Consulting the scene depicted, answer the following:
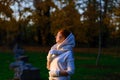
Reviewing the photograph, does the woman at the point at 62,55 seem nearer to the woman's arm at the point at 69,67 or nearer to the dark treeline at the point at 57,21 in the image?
the woman's arm at the point at 69,67

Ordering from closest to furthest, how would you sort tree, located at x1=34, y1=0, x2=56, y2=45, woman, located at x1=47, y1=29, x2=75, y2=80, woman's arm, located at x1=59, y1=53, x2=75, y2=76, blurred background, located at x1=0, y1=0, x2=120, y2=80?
woman's arm, located at x1=59, y1=53, x2=75, y2=76, woman, located at x1=47, y1=29, x2=75, y2=80, blurred background, located at x1=0, y1=0, x2=120, y2=80, tree, located at x1=34, y1=0, x2=56, y2=45

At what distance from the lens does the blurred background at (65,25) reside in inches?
1042

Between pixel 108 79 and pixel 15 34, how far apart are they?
30.5 m

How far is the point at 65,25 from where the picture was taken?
116 feet

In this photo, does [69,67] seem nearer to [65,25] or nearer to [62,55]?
[62,55]

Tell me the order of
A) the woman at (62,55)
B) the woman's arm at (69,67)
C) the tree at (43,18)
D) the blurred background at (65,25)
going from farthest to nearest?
1. the tree at (43,18)
2. the blurred background at (65,25)
3. the woman at (62,55)
4. the woman's arm at (69,67)

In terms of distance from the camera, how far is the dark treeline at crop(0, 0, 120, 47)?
27.0 metres

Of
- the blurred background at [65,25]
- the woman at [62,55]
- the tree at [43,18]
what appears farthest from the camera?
the tree at [43,18]

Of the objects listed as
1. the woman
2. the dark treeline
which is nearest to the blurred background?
the dark treeline

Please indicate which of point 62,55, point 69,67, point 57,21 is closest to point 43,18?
point 57,21

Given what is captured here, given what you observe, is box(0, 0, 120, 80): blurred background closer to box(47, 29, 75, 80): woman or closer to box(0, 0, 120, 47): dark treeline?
box(0, 0, 120, 47): dark treeline

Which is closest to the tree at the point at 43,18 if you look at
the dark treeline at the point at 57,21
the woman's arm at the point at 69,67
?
the dark treeline at the point at 57,21

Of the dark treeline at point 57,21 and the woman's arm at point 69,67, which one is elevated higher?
the dark treeline at point 57,21

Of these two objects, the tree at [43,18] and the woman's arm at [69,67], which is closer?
the woman's arm at [69,67]
